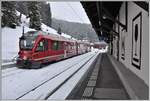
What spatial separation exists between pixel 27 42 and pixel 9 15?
27.4 meters

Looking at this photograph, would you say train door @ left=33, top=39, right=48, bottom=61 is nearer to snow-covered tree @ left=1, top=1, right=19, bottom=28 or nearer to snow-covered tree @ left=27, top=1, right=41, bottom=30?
snow-covered tree @ left=1, top=1, right=19, bottom=28

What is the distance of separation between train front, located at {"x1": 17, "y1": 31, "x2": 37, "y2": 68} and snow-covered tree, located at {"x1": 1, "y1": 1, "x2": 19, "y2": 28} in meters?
25.6

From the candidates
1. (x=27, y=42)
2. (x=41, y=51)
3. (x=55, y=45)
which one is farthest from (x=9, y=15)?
(x=41, y=51)

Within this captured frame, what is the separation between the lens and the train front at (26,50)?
65.4ft

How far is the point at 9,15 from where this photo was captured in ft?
154

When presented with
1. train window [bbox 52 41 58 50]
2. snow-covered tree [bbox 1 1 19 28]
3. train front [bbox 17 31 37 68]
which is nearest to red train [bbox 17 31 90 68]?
train front [bbox 17 31 37 68]

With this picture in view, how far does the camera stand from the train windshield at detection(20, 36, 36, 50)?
2064 centimetres

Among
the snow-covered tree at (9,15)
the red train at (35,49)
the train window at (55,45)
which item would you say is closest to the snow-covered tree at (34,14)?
the snow-covered tree at (9,15)

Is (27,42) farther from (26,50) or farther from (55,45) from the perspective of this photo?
(55,45)

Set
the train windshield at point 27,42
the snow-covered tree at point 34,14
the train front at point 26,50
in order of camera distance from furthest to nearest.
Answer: the snow-covered tree at point 34,14
the train windshield at point 27,42
the train front at point 26,50

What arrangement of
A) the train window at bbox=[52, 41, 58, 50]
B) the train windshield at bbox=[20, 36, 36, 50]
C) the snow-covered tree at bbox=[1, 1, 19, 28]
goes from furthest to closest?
1. the snow-covered tree at bbox=[1, 1, 19, 28]
2. the train window at bbox=[52, 41, 58, 50]
3. the train windshield at bbox=[20, 36, 36, 50]

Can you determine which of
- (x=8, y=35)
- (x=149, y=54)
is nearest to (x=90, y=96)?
(x=149, y=54)

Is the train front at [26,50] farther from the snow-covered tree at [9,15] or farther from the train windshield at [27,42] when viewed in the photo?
the snow-covered tree at [9,15]

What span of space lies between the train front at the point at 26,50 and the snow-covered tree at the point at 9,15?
25.6 m
